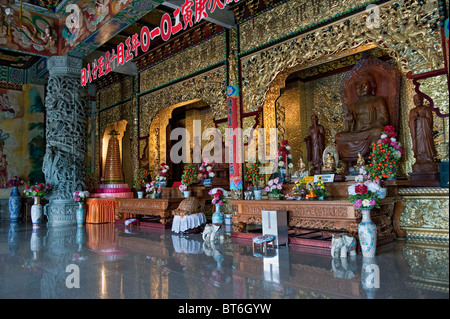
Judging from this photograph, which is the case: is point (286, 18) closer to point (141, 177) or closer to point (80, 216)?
point (141, 177)

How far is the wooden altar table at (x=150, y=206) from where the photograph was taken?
742cm

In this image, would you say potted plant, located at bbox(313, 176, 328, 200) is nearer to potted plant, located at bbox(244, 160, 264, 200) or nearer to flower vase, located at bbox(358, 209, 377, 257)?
flower vase, located at bbox(358, 209, 377, 257)

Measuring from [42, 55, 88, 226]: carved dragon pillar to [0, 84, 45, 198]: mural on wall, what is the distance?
3.03m

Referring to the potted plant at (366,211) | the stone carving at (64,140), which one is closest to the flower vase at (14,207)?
the stone carving at (64,140)

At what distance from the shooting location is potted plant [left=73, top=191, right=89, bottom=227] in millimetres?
8016

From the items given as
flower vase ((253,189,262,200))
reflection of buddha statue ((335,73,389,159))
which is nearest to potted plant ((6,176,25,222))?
flower vase ((253,189,262,200))

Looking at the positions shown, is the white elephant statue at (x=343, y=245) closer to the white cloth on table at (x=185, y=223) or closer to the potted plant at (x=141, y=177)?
the white cloth on table at (x=185, y=223)

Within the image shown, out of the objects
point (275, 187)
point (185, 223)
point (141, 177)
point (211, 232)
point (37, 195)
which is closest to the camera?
point (211, 232)

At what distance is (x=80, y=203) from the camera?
8227mm

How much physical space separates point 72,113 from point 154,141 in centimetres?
236

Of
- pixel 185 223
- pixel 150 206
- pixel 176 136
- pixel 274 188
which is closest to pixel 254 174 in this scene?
pixel 274 188

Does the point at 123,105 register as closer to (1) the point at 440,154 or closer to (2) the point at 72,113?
(2) the point at 72,113

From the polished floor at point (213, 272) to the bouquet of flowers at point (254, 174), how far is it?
1.77 meters

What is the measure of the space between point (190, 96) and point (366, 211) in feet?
18.0
